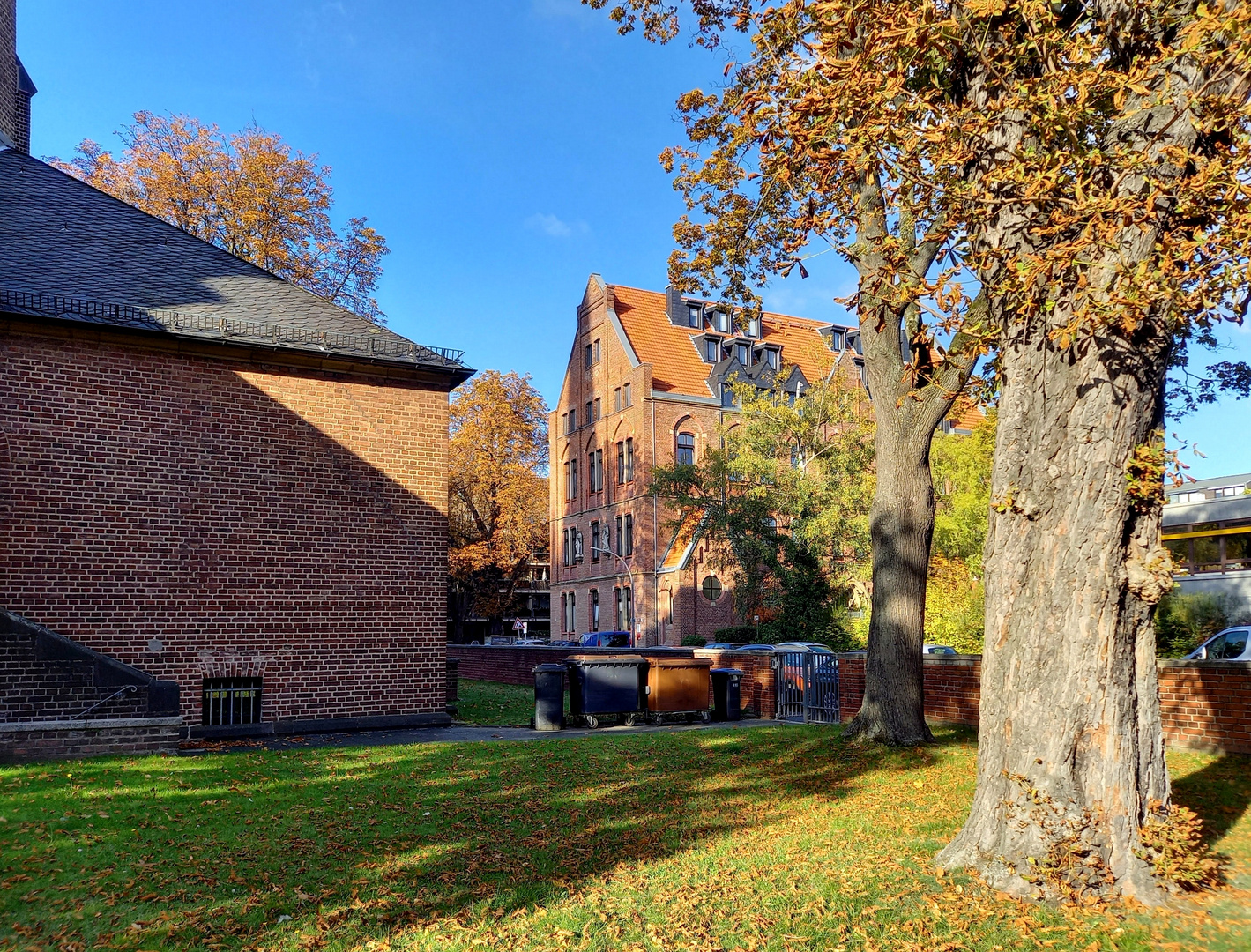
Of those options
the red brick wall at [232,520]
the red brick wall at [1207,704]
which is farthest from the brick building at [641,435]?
the red brick wall at [1207,704]

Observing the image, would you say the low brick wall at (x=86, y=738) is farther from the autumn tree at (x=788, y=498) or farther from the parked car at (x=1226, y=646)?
the autumn tree at (x=788, y=498)

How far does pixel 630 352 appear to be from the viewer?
47.6 metres

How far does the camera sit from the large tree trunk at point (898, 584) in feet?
37.7

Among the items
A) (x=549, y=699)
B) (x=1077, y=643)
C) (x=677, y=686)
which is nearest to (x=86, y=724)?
(x=549, y=699)

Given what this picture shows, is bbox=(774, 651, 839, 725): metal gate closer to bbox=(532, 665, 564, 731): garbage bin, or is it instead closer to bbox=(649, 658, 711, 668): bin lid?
bbox=(649, 658, 711, 668): bin lid

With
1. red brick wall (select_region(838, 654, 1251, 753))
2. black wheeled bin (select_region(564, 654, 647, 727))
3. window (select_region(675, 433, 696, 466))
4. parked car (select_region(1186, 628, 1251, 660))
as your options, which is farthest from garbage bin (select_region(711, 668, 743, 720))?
window (select_region(675, 433, 696, 466))

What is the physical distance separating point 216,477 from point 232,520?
683 mm

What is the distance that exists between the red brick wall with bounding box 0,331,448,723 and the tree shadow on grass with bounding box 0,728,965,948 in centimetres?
286

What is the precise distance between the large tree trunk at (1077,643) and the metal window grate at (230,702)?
11180mm

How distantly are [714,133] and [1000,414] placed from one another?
9.68 metres

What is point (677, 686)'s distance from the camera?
1700cm

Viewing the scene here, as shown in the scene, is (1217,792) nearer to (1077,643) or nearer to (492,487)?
(1077,643)

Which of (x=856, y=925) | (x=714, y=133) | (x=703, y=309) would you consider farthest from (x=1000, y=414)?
(x=703, y=309)

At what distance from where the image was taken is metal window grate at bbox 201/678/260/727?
14.1 metres
